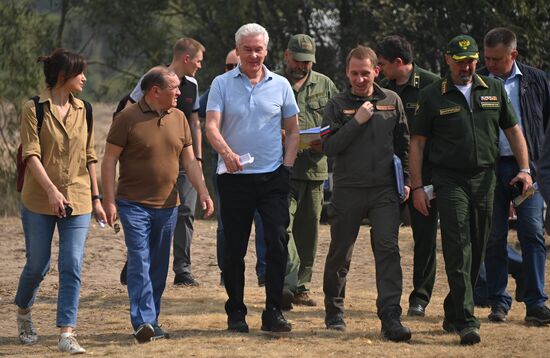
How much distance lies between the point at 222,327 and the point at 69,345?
1.38 meters

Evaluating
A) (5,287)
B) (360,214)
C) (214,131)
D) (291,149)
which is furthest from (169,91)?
(5,287)

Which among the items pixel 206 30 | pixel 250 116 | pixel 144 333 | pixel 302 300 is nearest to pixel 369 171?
pixel 250 116

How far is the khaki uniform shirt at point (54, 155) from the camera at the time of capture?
794cm

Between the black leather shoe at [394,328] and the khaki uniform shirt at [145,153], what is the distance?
5.48ft

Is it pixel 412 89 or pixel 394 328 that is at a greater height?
pixel 412 89

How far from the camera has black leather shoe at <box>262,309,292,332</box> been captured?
859 centimetres

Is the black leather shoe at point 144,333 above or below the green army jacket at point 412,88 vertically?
below

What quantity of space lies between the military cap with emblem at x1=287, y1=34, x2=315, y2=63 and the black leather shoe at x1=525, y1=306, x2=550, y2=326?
2.65 m

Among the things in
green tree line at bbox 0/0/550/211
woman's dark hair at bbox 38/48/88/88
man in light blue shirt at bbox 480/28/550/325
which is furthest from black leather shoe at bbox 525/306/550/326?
green tree line at bbox 0/0/550/211

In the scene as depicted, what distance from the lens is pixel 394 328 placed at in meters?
8.20

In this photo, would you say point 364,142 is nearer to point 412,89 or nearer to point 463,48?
point 463,48

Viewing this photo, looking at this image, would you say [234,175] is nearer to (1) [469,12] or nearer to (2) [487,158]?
(2) [487,158]

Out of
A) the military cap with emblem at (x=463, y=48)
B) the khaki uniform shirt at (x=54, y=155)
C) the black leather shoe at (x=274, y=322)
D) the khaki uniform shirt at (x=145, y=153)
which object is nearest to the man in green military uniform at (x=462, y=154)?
the military cap with emblem at (x=463, y=48)

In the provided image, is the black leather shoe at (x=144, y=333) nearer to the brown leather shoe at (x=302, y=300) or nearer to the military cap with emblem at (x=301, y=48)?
the brown leather shoe at (x=302, y=300)
